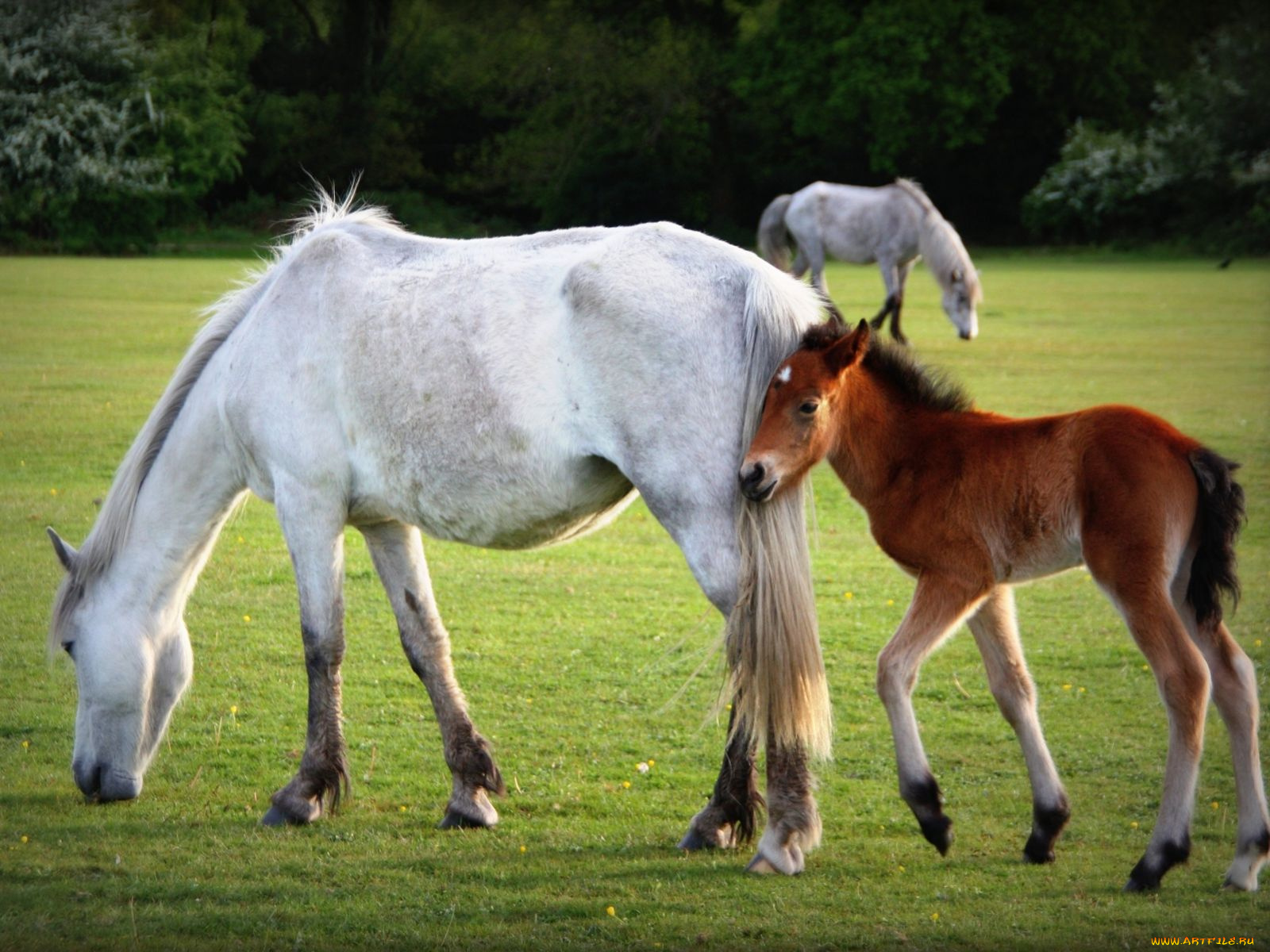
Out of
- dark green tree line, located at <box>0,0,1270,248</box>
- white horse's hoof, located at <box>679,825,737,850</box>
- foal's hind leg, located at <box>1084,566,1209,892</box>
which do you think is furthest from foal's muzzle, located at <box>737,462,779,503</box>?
dark green tree line, located at <box>0,0,1270,248</box>

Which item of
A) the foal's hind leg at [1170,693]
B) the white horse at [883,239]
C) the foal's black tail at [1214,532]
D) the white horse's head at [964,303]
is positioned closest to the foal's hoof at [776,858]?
the foal's hind leg at [1170,693]

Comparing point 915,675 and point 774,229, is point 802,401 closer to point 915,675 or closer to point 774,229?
point 915,675

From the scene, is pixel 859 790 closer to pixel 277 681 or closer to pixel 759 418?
pixel 759 418

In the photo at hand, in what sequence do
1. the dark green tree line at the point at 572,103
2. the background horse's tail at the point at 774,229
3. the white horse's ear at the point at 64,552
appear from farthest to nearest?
the background horse's tail at the point at 774,229, the dark green tree line at the point at 572,103, the white horse's ear at the point at 64,552

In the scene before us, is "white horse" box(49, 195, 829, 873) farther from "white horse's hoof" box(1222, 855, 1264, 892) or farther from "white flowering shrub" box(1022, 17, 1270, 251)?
"white flowering shrub" box(1022, 17, 1270, 251)

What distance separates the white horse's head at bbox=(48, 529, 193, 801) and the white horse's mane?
15.2 m

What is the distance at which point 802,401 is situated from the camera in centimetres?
421

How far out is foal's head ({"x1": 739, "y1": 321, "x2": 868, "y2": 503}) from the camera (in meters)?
4.16

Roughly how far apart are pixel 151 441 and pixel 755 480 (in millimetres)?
2637

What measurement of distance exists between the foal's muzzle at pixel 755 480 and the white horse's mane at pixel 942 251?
1522 centimetres

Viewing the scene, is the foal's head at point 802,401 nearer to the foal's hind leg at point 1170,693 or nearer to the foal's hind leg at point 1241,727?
the foal's hind leg at point 1170,693

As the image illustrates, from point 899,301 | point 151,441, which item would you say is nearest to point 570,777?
point 151,441

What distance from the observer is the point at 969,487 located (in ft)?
14.3

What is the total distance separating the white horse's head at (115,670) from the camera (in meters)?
5.02
